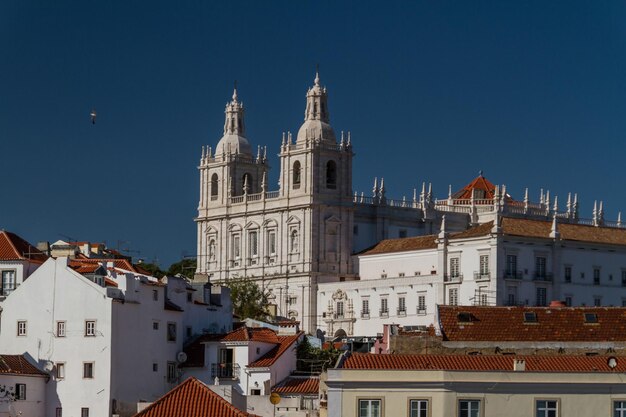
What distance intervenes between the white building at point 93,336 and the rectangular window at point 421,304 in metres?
64.7

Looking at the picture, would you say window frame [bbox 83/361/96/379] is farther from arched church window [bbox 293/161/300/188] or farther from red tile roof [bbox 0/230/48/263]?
arched church window [bbox 293/161/300/188]

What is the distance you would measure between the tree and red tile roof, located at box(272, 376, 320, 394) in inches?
1912

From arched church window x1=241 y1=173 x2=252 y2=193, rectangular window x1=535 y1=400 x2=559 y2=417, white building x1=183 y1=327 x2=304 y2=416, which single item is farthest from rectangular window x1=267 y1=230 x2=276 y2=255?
rectangular window x1=535 y1=400 x2=559 y2=417

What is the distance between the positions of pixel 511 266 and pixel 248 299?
20.0 meters

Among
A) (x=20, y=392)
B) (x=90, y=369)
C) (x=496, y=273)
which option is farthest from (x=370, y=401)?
(x=496, y=273)

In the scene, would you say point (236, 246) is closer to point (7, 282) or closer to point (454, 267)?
point (454, 267)

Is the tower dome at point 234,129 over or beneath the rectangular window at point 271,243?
over

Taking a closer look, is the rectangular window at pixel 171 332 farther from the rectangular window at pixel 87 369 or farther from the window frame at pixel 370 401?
the window frame at pixel 370 401

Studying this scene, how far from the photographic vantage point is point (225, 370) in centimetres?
9081

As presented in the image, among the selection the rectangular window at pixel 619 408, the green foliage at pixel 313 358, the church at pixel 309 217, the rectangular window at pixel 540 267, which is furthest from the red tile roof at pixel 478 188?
the rectangular window at pixel 619 408

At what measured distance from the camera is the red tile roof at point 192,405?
69.1 m

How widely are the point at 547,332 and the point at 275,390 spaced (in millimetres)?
13616

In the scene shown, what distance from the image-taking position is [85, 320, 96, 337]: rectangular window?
87250 mm

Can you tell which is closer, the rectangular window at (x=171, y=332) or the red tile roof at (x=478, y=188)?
the rectangular window at (x=171, y=332)
